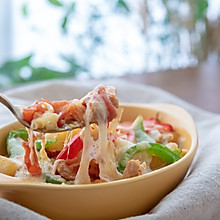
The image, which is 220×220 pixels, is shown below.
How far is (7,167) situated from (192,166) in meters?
0.50

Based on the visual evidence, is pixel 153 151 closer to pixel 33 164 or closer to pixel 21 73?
pixel 33 164

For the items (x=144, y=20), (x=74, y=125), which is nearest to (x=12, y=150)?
(x=74, y=125)

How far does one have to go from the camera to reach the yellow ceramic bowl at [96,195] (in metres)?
0.99

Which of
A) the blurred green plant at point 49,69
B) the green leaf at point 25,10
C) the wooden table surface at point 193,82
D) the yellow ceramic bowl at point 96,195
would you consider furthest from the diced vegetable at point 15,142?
the green leaf at point 25,10

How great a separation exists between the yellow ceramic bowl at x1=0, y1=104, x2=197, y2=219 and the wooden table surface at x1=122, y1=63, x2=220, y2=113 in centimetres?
97

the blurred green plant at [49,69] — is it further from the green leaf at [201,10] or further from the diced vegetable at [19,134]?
the diced vegetable at [19,134]

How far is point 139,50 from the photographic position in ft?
12.9

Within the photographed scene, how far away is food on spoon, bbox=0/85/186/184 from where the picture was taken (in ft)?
3.52

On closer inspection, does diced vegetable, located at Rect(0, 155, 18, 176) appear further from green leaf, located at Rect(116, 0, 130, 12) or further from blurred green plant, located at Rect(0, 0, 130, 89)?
green leaf, located at Rect(116, 0, 130, 12)

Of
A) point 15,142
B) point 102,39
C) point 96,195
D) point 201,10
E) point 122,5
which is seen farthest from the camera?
point 102,39

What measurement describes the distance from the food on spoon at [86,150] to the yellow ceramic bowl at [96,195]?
0.05 metres

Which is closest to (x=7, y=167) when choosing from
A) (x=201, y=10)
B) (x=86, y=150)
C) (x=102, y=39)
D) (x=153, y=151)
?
(x=86, y=150)

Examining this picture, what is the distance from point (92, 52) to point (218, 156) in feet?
8.74

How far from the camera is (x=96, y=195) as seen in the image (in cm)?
101
